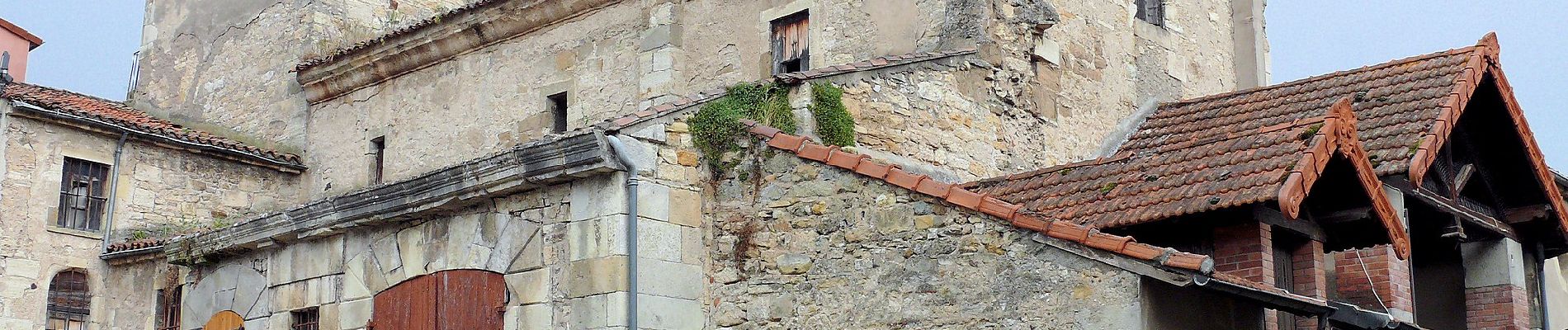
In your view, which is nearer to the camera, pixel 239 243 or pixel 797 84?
pixel 797 84

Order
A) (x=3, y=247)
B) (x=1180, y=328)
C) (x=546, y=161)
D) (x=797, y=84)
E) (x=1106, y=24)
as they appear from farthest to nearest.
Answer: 1. (x=3, y=247)
2. (x=1106, y=24)
3. (x=797, y=84)
4. (x=546, y=161)
5. (x=1180, y=328)

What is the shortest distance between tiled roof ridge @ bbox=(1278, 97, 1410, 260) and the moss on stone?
9.98ft

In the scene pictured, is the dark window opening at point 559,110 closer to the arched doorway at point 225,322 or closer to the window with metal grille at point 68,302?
the arched doorway at point 225,322

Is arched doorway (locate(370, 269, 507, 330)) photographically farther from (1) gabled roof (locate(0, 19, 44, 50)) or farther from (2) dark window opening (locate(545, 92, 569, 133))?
(1) gabled roof (locate(0, 19, 44, 50))

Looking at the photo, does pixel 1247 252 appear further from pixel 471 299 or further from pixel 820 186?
pixel 471 299

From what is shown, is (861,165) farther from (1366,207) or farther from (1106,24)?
(1106,24)

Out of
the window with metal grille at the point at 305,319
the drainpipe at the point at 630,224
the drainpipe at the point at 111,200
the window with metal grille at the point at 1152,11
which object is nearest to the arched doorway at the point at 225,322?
the window with metal grille at the point at 305,319

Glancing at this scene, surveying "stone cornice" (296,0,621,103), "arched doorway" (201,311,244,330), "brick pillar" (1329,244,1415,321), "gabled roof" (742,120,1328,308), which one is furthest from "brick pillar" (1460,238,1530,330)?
"arched doorway" (201,311,244,330)

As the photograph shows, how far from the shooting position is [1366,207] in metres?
9.55

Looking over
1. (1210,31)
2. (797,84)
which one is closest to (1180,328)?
(797,84)

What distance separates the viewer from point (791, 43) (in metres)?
12.9

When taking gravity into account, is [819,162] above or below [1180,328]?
above

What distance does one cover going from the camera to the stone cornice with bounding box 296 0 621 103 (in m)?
14.8

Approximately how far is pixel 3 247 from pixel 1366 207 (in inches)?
487
